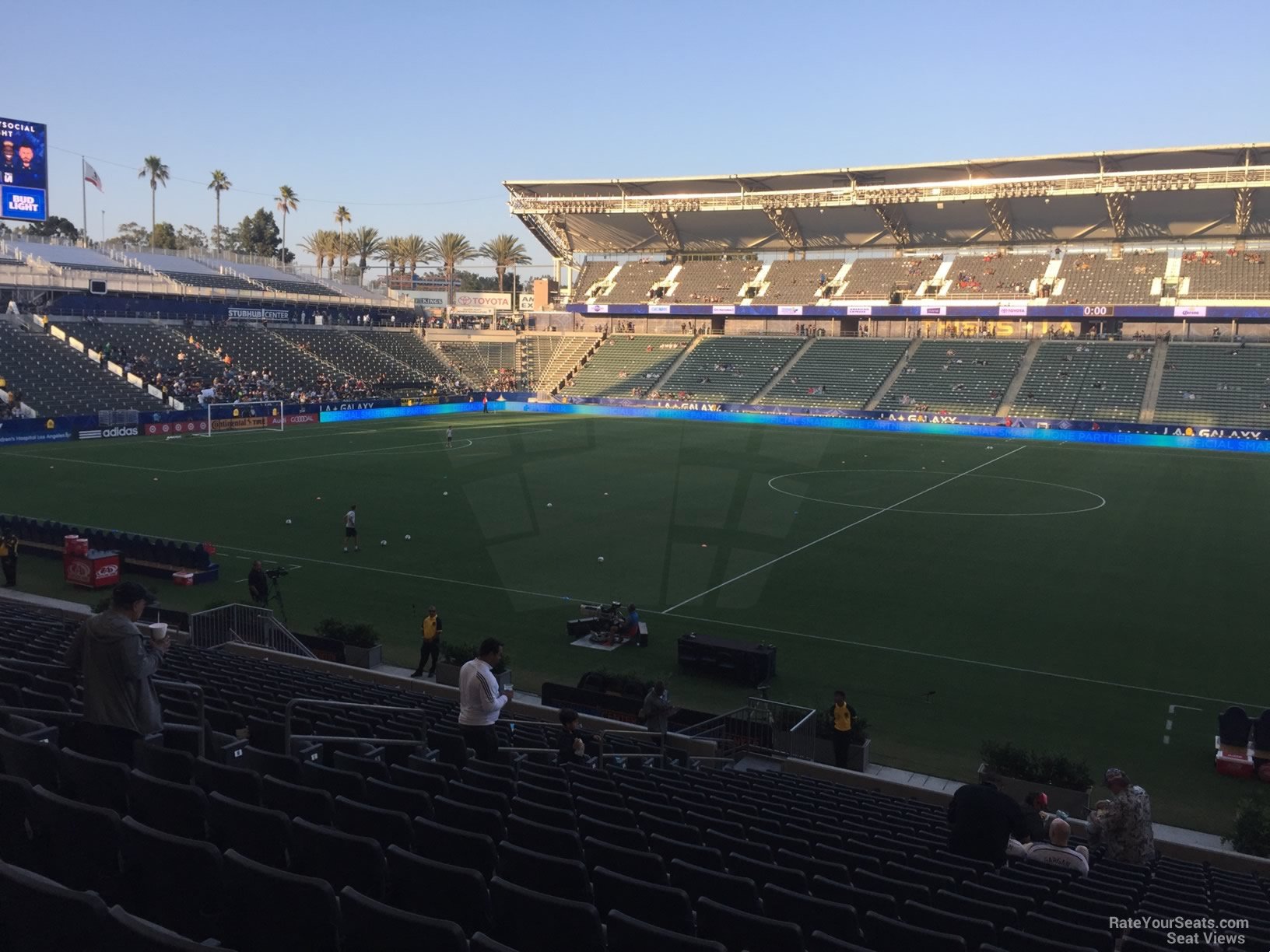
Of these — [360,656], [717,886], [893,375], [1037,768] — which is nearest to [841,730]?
[1037,768]

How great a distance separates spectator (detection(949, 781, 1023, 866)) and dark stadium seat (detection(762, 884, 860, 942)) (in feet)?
11.3

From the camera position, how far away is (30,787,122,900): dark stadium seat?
176 inches

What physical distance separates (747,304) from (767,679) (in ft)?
Answer: 242

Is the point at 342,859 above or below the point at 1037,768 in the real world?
above

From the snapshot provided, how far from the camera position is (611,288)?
98625 mm

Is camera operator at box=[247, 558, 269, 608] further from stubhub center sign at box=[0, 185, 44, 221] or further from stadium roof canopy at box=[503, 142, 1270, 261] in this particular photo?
stadium roof canopy at box=[503, 142, 1270, 261]

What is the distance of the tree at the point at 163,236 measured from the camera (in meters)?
132

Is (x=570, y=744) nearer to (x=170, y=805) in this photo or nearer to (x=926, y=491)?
(x=170, y=805)

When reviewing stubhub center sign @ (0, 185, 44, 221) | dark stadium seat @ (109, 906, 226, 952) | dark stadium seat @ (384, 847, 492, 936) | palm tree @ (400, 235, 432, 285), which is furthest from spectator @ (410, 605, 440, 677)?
palm tree @ (400, 235, 432, 285)

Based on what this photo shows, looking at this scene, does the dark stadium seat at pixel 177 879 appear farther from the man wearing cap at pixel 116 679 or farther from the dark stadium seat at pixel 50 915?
the man wearing cap at pixel 116 679

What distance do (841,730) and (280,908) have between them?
39.7 feet

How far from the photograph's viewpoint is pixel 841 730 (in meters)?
14.9

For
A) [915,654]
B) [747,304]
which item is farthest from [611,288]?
[915,654]

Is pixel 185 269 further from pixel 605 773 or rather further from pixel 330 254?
pixel 605 773
